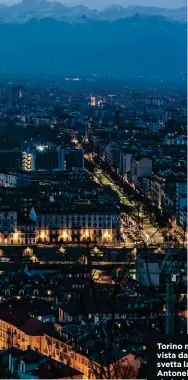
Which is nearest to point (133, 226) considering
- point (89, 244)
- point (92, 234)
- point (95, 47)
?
point (92, 234)

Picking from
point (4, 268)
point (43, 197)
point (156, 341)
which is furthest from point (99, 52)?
point (156, 341)

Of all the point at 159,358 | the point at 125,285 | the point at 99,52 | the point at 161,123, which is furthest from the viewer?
the point at 99,52

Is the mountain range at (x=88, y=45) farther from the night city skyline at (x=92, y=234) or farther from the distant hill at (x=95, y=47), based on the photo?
the night city skyline at (x=92, y=234)

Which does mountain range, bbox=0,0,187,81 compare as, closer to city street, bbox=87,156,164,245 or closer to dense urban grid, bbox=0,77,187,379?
dense urban grid, bbox=0,77,187,379

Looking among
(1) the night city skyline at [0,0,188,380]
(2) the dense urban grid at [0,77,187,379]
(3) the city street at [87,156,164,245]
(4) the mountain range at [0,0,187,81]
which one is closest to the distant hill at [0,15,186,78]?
(4) the mountain range at [0,0,187,81]

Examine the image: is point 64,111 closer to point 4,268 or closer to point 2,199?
point 2,199

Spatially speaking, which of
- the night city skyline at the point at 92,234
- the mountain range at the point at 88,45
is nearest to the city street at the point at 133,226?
the night city skyline at the point at 92,234
